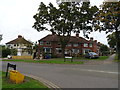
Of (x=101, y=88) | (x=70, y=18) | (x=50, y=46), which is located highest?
(x=70, y=18)

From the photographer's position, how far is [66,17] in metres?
41.1

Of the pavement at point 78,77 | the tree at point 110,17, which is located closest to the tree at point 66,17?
the tree at point 110,17

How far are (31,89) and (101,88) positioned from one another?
3.00m

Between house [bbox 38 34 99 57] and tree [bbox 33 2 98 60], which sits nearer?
tree [bbox 33 2 98 60]

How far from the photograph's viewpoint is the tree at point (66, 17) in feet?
134

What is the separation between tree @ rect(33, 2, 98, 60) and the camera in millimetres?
40969

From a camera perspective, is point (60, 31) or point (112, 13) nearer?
point (112, 13)

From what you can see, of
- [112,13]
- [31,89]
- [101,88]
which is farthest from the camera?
[112,13]

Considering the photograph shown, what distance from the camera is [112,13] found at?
2800 cm

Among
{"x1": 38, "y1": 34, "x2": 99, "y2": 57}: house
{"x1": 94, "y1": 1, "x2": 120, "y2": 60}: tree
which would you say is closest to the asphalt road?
{"x1": 94, "y1": 1, "x2": 120, "y2": 60}: tree

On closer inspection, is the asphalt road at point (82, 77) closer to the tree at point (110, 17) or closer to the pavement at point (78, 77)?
the pavement at point (78, 77)

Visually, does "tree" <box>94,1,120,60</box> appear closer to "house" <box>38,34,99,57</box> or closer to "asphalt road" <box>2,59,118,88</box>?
"asphalt road" <box>2,59,118,88</box>

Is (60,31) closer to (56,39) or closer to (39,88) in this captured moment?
(56,39)

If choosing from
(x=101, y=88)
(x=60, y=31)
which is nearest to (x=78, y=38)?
(x=60, y=31)
